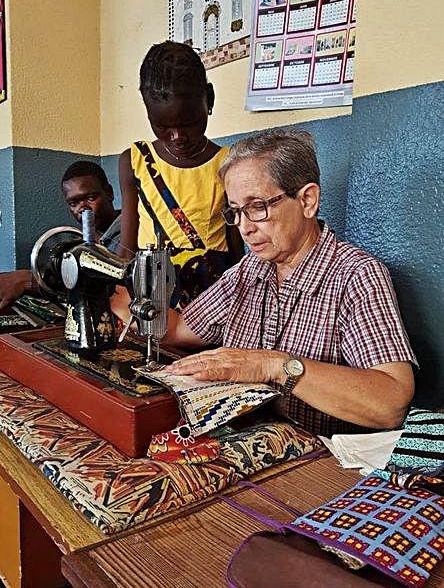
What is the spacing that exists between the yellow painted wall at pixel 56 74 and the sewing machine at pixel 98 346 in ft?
5.32

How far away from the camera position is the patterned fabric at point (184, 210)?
5.15 ft

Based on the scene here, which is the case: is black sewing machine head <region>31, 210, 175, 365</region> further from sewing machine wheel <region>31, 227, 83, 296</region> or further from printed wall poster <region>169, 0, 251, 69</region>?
printed wall poster <region>169, 0, 251, 69</region>

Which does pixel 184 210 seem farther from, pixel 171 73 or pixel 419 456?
pixel 419 456

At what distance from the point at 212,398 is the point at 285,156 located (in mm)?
550

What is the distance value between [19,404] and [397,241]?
2.98ft

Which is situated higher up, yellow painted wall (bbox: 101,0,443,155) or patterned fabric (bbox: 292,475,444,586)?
yellow painted wall (bbox: 101,0,443,155)

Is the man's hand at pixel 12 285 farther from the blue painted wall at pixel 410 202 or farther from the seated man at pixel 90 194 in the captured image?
the blue painted wall at pixel 410 202

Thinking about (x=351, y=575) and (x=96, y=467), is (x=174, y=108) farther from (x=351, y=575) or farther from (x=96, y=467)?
(x=351, y=575)

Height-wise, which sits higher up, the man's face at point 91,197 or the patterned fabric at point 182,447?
the man's face at point 91,197

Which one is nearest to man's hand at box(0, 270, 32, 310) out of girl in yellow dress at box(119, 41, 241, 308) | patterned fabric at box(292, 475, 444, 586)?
girl in yellow dress at box(119, 41, 241, 308)

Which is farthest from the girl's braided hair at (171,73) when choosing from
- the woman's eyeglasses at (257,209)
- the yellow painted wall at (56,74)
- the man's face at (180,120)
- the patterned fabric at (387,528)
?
the yellow painted wall at (56,74)

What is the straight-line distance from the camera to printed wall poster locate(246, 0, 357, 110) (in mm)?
1593

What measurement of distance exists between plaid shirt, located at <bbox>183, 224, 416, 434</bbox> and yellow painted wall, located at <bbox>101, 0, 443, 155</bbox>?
407 millimetres

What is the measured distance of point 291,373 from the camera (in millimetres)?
1058
